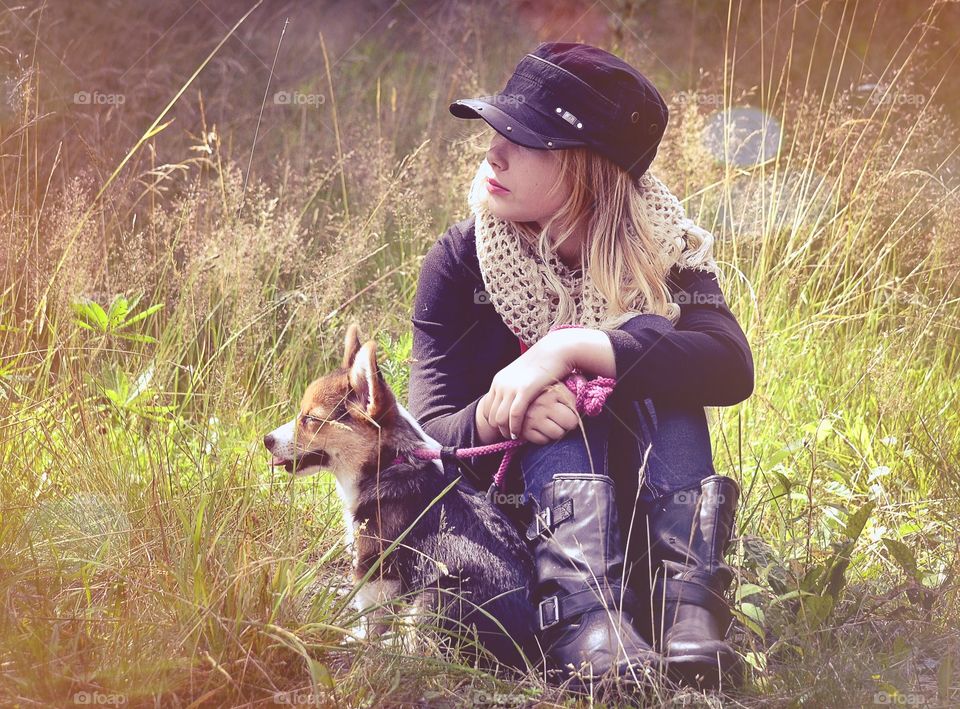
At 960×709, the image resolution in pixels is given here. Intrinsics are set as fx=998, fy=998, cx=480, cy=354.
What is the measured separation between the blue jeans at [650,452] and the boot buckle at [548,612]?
0.23 meters

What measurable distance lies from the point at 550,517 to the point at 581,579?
0.16 m

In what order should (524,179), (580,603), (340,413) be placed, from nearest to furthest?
(580,603), (340,413), (524,179)

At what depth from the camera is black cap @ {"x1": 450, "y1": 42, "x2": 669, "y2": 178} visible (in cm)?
253

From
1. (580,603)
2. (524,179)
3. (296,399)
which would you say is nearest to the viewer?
(580,603)

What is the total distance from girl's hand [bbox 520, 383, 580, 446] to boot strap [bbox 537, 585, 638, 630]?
0.37 m

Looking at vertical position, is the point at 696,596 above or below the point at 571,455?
below

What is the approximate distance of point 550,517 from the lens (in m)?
2.28

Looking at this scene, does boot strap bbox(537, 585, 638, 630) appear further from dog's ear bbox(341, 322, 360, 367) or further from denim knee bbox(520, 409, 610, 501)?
dog's ear bbox(341, 322, 360, 367)

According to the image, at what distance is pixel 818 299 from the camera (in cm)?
414

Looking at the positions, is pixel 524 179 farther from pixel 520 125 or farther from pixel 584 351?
pixel 584 351
